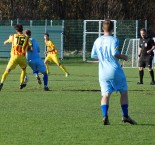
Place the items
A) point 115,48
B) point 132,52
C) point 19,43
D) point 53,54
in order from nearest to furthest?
point 115,48 → point 19,43 → point 53,54 → point 132,52

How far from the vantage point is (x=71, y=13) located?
53.9 m

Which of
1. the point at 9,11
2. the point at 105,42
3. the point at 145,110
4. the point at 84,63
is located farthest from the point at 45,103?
the point at 9,11

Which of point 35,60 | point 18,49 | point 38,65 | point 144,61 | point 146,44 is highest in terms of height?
point 18,49

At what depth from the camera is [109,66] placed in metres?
Result: 11.2

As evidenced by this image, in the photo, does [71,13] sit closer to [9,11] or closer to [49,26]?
[9,11]

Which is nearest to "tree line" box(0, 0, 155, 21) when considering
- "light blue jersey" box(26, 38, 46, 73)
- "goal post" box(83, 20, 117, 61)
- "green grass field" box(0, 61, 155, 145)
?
"goal post" box(83, 20, 117, 61)

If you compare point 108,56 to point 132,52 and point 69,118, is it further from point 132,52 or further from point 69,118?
point 132,52

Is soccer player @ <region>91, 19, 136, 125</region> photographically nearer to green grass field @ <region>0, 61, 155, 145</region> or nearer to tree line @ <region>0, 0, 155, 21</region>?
green grass field @ <region>0, 61, 155, 145</region>

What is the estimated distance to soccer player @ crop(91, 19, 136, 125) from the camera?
36.5 feet

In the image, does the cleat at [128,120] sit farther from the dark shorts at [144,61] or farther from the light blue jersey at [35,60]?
the dark shorts at [144,61]

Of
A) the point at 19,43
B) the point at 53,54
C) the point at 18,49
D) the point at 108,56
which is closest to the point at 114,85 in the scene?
the point at 108,56

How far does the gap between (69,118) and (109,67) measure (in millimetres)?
1415

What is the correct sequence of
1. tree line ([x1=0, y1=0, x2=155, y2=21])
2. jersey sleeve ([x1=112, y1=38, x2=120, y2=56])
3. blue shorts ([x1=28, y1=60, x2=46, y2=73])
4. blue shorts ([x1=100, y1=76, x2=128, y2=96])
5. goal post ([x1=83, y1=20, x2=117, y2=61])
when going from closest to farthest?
jersey sleeve ([x1=112, y1=38, x2=120, y2=56])
blue shorts ([x1=100, y1=76, x2=128, y2=96])
blue shorts ([x1=28, y1=60, x2=46, y2=73])
goal post ([x1=83, y1=20, x2=117, y2=61])
tree line ([x1=0, y1=0, x2=155, y2=21])

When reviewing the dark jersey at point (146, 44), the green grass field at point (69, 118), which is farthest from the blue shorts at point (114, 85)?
the dark jersey at point (146, 44)
